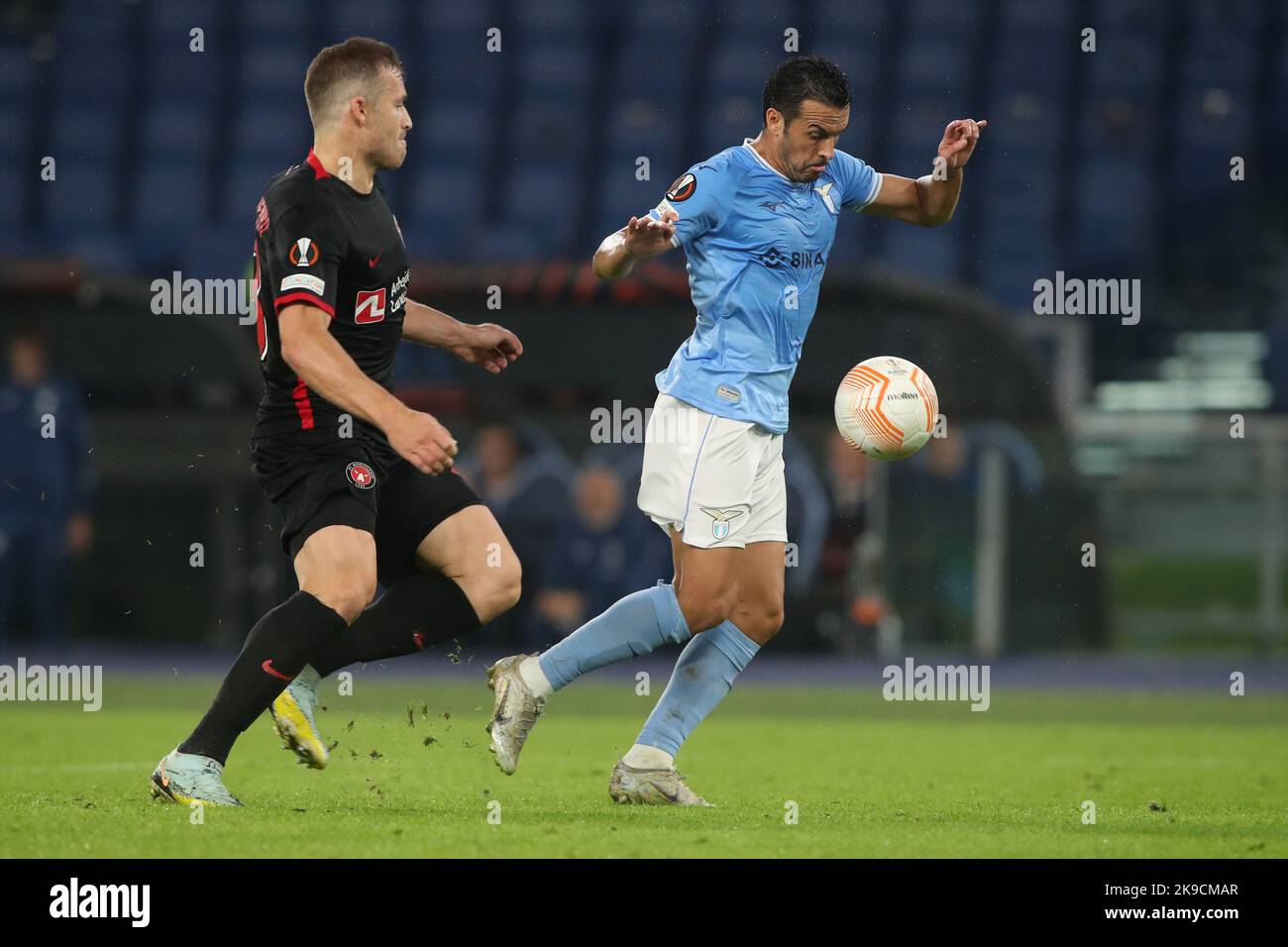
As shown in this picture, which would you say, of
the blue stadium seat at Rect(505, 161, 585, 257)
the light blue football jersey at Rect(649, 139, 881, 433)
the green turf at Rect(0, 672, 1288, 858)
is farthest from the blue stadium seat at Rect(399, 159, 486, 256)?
the light blue football jersey at Rect(649, 139, 881, 433)

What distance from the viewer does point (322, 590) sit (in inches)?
194

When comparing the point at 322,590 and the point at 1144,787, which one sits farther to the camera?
the point at 1144,787

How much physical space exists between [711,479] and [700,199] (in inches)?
32.0

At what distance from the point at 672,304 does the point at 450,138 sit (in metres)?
5.79

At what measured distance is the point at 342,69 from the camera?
5.09 m

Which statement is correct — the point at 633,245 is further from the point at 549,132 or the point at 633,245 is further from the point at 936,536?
the point at 549,132

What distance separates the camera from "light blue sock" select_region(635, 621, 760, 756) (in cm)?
538

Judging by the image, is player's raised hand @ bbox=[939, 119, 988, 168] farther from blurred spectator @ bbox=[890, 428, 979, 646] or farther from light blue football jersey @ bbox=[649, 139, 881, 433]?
blurred spectator @ bbox=[890, 428, 979, 646]

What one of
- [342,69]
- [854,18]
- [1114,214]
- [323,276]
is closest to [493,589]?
[323,276]

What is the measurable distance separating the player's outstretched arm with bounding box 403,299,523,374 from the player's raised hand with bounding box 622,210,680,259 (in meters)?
0.71

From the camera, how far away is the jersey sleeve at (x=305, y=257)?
190 inches
